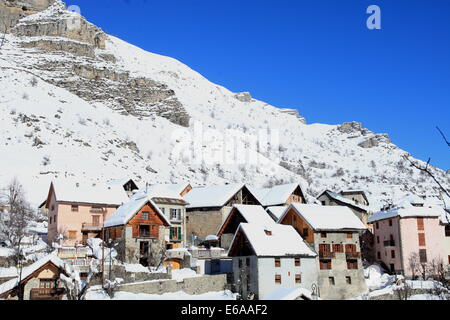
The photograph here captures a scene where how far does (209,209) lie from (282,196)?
1217cm

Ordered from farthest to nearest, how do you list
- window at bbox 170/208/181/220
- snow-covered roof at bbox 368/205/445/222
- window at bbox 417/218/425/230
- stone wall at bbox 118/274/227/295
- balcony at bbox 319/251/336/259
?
snow-covered roof at bbox 368/205/445/222
window at bbox 417/218/425/230
window at bbox 170/208/181/220
balcony at bbox 319/251/336/259
stone wall at bbox 118/274/227/295

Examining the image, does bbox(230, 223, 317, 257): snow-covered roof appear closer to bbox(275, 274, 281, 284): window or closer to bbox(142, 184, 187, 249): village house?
bbox(275, 274, 281, 284): window

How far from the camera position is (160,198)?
6438 centimetres

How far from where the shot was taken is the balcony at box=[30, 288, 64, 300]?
37375 mm

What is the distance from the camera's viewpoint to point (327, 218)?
192ft

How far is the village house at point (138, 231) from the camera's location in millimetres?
53534

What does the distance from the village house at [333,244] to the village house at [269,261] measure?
2.30 metres

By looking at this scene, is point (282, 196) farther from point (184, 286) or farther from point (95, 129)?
point (95, 129)

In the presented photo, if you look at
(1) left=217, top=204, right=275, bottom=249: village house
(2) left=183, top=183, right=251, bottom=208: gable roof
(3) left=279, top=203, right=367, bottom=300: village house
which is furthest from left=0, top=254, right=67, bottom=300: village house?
(2) left=183, top=183, right=251, bottom=208: gable roof

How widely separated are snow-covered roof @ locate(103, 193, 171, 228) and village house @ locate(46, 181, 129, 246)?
1920 millimetres

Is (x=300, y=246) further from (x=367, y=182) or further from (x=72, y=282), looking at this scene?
(x=367, y=182)

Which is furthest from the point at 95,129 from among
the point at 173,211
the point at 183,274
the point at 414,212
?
the point at 414,212

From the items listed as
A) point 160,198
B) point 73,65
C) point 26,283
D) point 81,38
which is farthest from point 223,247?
point 81,38
